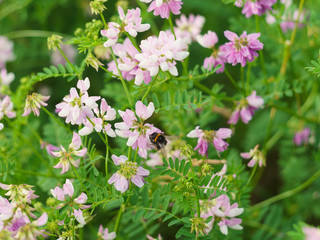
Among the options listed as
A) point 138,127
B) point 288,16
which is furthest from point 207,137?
point 288,16

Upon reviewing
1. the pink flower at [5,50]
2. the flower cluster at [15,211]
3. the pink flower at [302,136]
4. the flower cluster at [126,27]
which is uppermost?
the flower cluster at [126,27]

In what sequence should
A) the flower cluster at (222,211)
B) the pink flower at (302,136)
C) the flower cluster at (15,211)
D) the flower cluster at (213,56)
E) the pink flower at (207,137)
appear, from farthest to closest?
1. the pink flower at (302,136)
2. the flower cluster at (213,56)
3. the pink flower at (207,137)
4. the flower cluster at (222,211)
5. the flower cluster at (15,211)

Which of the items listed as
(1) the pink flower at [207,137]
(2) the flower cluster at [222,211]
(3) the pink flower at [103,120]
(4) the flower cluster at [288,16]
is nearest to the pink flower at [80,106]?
(3) the pink flower at [103,120]

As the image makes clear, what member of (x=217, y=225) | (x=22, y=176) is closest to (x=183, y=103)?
(x=217, y=225)

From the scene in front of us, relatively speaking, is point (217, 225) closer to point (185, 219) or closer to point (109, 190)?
point (185, 219)

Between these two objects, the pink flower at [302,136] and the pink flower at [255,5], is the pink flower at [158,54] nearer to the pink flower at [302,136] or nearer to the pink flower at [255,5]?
the pink flower at [255,5]

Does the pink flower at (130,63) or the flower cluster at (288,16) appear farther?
the flower cluster at (288,16)

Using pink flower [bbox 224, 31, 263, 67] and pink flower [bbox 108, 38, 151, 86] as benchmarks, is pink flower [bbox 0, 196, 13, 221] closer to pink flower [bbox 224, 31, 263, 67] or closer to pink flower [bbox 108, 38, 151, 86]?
pink flower [bbox 108, 38, 151, 86]
